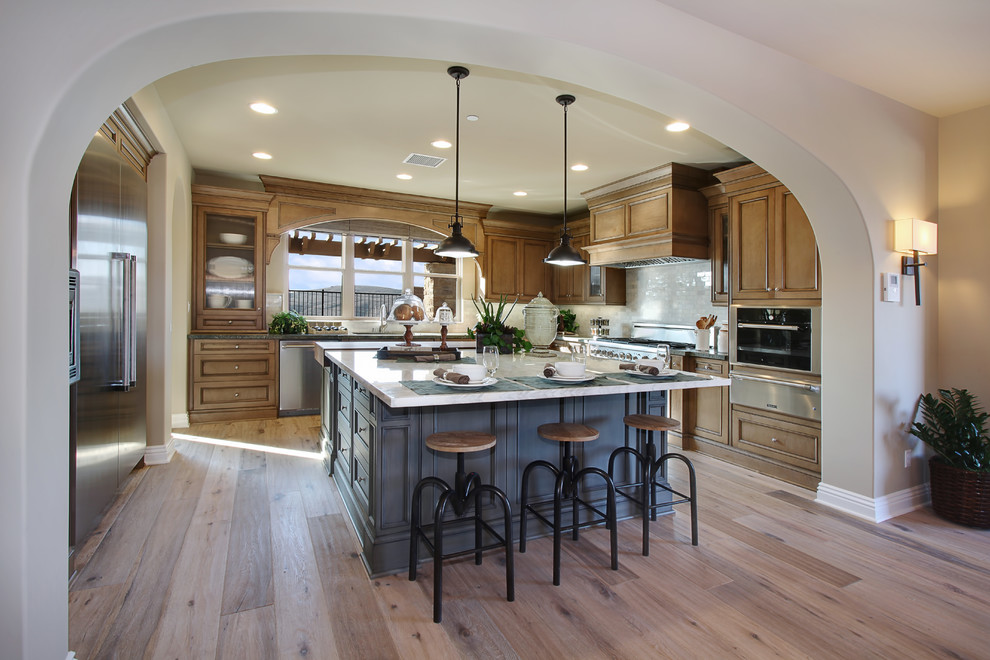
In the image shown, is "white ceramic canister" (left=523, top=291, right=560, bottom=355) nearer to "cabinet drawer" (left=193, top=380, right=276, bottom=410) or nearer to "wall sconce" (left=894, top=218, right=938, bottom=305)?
"wall sconce" (left=894, top=218, right=938, bottom=305)

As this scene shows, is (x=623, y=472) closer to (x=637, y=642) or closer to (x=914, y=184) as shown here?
(x=637, y=642)

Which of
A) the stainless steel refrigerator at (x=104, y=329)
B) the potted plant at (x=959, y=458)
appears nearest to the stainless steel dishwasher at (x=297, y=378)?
the stainless steel refrigerator at (x=104, y=329)

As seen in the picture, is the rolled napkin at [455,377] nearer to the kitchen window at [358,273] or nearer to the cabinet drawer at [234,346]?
the cabinet drawer at [234,346]

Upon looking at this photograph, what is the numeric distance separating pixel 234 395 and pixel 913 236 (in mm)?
5773

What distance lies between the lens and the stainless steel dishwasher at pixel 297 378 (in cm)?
552

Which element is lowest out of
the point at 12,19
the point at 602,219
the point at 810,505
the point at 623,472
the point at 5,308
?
the point at 810,505

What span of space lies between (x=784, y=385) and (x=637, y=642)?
8.26ft

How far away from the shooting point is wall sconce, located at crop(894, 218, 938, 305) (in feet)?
9.88

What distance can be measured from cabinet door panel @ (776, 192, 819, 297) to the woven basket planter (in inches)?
50.9

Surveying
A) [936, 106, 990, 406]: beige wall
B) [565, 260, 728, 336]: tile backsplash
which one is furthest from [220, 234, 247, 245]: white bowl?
[936, 106, 990, 406]: beige wall

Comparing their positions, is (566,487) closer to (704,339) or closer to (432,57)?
(432,57)

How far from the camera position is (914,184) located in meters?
3.25

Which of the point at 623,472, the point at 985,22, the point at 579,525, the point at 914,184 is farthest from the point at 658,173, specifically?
the point at 579,525

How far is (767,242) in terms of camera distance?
3869mm
